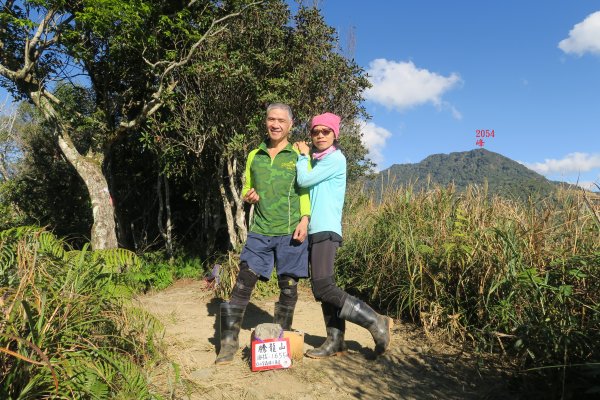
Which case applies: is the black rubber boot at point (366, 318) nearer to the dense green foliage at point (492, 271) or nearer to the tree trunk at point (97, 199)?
the dense green foliage at point (492, 271)

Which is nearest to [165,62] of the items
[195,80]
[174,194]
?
[195,80]

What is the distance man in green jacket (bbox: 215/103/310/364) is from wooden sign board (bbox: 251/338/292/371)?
0.30 meters

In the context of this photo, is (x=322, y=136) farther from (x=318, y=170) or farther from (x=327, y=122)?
(x=318, y=170)

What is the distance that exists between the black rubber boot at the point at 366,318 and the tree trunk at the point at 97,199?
5370mm

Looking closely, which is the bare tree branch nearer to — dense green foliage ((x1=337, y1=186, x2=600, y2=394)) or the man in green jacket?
dense green foliage ((x1=337, y1=186, x2=600, y2=394))

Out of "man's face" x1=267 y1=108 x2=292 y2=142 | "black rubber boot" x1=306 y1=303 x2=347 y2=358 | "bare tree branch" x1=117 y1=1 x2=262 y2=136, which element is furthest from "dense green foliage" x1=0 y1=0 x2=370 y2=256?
"black rubber boot" x1=306 y1=303 x2=347 y2=358

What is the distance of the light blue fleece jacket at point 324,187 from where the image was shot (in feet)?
9.37

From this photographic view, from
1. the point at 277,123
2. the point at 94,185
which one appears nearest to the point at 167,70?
the point at 94,185

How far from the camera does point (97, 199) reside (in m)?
6.90

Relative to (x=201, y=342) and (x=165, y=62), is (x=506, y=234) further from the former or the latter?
(x=165, y=62)

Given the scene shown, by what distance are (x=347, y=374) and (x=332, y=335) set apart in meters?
0.35

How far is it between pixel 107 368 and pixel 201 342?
149 centimetres

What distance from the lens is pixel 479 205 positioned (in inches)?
159

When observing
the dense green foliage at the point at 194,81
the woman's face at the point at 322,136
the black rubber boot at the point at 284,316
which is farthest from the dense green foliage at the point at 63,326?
the dense green foliage at the point at 194,81
